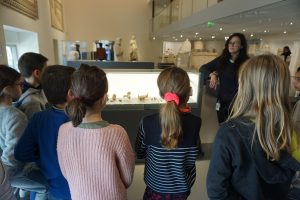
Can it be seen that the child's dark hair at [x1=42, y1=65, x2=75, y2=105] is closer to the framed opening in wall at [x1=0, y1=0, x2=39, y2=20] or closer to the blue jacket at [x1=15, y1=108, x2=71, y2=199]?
the blue jacket at [x1=15, y1=108, x2=71, y2=199]

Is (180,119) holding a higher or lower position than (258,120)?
lower

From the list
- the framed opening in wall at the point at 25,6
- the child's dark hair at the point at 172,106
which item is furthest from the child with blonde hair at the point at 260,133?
the framed opening in wall at the point at 25,6

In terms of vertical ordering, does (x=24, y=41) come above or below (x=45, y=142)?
above

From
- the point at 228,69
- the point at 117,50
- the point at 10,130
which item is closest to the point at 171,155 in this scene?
the point at 10,130

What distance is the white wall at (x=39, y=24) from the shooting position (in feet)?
13.1

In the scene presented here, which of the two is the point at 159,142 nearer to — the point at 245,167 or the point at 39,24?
the point at 245,167

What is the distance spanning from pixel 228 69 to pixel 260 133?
1839mm

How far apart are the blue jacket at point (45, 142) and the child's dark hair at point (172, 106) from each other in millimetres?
590

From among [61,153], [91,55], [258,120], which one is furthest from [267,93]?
[91,55]

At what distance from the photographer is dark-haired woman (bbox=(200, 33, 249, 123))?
8.43ft

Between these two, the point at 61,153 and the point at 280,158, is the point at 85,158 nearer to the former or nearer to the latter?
the point at 61,153

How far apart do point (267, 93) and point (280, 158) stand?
29 centimetres

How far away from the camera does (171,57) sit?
7617 millimetres

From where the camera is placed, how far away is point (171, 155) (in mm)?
1369
